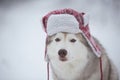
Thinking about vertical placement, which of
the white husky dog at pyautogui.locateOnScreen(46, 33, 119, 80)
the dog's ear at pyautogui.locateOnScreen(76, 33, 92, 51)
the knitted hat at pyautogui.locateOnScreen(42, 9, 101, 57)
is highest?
the knitted hat at pyautogui.locateOnScreen(42, 9, 101, 57)

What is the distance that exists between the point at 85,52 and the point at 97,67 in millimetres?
→ 90

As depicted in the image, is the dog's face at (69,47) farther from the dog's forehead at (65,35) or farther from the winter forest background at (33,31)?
the winter forest background at (33,31)

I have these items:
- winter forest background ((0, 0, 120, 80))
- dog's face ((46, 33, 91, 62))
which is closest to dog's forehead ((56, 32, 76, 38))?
dog's face ((46, 33, 91, 62))

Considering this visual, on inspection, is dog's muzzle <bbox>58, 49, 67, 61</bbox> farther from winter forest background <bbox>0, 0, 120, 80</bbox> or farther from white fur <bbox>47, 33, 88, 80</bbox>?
winter forest background <bbox>0, 0, 120, 80</bbox>

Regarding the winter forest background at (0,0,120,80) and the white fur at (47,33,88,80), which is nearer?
the white fur at (47,33,88,80)

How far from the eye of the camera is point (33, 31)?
1688 mm

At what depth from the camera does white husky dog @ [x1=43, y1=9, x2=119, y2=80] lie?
148 centimetres

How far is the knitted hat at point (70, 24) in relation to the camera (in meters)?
1.48

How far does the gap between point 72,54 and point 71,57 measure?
1 centimetres

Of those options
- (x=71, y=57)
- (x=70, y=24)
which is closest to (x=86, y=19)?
(x=70, y=24)

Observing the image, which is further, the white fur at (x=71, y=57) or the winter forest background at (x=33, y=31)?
the winter forest background at (x=33, y=31)

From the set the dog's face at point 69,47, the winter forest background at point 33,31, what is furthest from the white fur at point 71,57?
the winter forest background at point 33,31

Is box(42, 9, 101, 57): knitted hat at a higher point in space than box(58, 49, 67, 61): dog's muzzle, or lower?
higher

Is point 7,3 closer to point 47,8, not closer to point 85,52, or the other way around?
point 47,8
